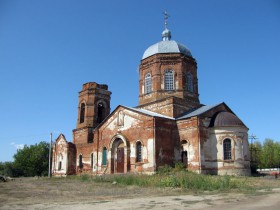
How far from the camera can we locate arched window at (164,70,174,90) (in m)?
27.5

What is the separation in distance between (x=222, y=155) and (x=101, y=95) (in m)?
14.9

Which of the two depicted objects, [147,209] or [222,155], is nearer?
[147,209]

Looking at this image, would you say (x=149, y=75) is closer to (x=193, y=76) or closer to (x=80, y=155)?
(x=193, y=76)

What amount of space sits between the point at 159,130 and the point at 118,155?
5.24 meters

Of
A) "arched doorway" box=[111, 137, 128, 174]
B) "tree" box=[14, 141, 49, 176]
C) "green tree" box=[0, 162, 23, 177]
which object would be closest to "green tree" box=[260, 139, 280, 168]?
"arched doorway" box=[111, 137, 128, 174]

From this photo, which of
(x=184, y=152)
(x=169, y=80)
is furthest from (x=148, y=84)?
(x=184, y=152)

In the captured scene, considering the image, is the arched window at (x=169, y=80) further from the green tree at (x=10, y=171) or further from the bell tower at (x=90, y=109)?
the green tree at (x=10, y=171)

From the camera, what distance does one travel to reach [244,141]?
23734mm

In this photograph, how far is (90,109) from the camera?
104ft

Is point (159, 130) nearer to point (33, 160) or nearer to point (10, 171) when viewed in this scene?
point (33, 160)

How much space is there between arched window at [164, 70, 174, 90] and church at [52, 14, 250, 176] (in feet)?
0.24

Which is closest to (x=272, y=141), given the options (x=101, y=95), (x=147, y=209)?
(x=101, y=95)

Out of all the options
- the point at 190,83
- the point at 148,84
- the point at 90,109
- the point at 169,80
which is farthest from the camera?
the point at 90,109

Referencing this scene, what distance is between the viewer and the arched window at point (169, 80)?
27.5 meters
